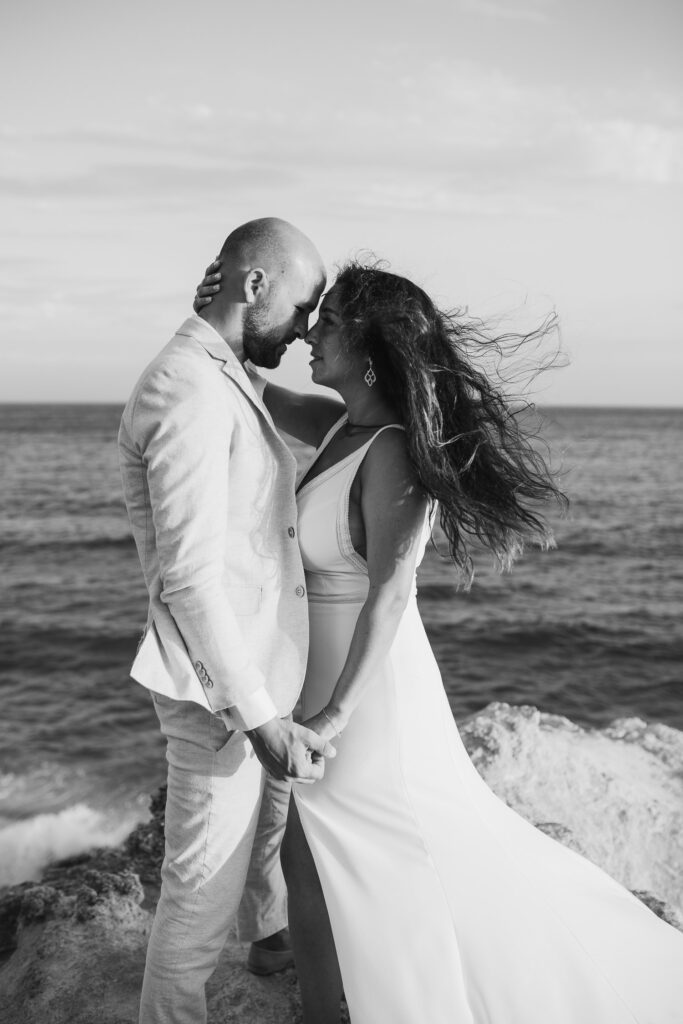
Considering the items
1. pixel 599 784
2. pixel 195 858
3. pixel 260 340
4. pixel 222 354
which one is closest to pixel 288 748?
pixel 195 858

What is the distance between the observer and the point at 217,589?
2459 mm

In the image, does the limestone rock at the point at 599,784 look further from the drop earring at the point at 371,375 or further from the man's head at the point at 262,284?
the man's head at the point at 262,284

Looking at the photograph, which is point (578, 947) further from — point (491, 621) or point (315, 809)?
point (491, 621)

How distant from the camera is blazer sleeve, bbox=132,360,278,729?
237cm

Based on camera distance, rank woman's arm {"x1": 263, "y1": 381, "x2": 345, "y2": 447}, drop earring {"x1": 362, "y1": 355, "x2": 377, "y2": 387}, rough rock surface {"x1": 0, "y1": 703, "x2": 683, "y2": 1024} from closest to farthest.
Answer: drop earring {"x1": 362, "y1": 355, "x2": 377, "y2": 387}, rough rock surface {"x1": 0, "y1": 703, "x2": 683, "y2": 1024}, woman's arm {"x1": 263, "y1": 381, "x2": 345, "y2": 447}

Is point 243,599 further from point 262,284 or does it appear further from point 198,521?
point 262,284

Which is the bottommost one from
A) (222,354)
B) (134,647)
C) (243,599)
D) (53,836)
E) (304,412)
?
(134,647)

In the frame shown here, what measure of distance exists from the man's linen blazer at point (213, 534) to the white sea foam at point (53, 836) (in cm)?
361

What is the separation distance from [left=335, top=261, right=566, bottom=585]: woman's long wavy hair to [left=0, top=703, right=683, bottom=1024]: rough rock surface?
1.87m

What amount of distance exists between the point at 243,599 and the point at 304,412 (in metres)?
1.21

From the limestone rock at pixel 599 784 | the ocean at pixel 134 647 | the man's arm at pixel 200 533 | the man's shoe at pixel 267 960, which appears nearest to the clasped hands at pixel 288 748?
the man's arm at pixel 200 533

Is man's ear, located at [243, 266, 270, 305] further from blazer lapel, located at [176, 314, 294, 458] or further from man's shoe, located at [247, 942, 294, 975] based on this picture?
man's shoe, located at [247, 942, 294, 975]

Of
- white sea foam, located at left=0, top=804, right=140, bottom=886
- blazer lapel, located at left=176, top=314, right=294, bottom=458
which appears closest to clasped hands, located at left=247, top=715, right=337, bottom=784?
blazer lapel, located at left=176, top=314, right=294, bottom=458

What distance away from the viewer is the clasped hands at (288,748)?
8.30 feet
